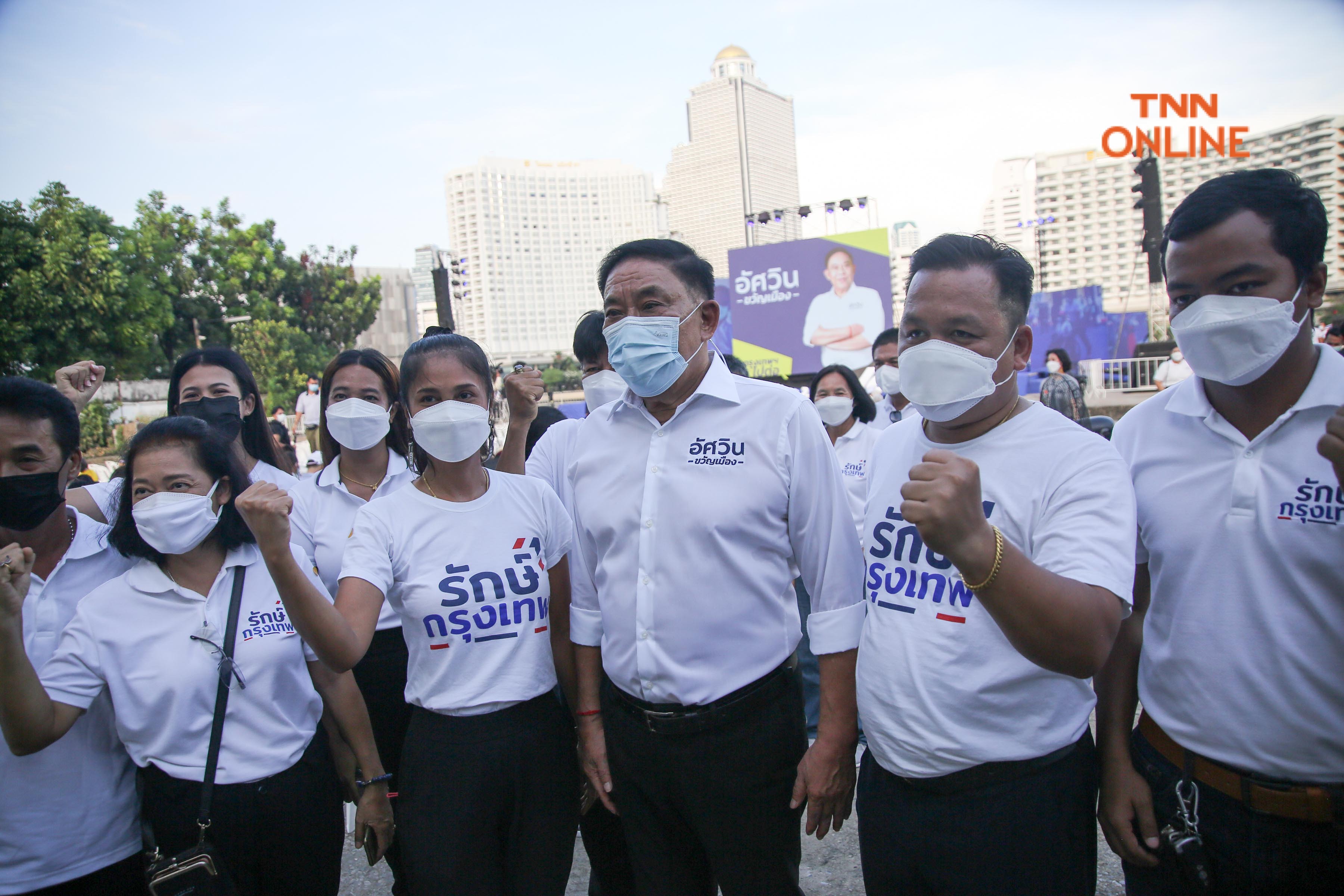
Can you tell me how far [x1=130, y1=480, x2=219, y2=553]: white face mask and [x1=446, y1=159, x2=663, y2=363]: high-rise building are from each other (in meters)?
93.4

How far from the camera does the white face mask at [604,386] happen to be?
11.5 feet

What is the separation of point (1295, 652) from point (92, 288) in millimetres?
19427

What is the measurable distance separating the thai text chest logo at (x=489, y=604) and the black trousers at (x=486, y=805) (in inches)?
8.2

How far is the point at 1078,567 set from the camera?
1.40 metres

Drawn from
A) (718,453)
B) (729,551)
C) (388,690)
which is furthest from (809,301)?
(729,551)

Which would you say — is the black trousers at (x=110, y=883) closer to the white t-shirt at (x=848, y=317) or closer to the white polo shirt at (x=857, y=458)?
the white polo shirt at (x=857, y=458)

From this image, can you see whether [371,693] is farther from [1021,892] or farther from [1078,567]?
[1078,567]

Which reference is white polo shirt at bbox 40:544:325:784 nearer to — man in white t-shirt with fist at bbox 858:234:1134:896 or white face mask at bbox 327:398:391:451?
white face mask at bbox 327:398:391:451

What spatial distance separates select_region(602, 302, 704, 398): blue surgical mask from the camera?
206cm

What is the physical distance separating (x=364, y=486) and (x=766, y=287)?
19975mm

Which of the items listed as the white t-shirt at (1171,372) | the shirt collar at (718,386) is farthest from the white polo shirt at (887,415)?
the white t-shirt at (1171,372)

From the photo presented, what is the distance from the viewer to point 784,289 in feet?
71.2

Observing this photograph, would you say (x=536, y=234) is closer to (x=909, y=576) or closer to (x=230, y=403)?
(x=230, y=403)

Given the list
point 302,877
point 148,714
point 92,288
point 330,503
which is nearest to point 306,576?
point 148,714
